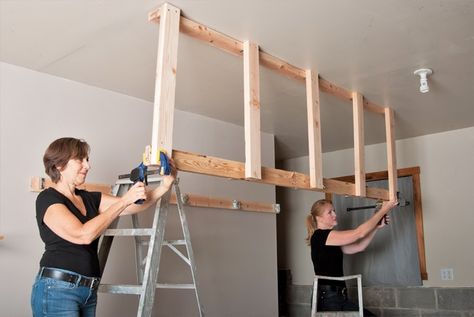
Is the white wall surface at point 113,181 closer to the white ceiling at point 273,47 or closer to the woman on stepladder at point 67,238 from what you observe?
the white ceiling at point 273,47

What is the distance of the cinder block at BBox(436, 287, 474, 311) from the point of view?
183 inches

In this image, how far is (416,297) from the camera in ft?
16.3

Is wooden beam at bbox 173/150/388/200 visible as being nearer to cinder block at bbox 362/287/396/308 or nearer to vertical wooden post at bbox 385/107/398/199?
vertical wooden post at bbox 385/107/398/199

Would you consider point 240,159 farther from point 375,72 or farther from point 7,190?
point 7,190

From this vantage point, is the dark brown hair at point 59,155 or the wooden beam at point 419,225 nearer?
the dark brown hair at point 59,155

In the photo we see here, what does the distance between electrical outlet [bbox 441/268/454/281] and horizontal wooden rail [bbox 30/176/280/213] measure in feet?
5.96

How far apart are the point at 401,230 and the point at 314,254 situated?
5.80ft

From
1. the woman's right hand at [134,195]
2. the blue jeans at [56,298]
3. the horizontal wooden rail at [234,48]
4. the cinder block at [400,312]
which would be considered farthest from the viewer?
the cinder block at [400,312]

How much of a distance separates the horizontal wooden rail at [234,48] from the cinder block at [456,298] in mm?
2402

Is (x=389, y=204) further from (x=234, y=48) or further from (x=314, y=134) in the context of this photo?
(x=234, y=48)

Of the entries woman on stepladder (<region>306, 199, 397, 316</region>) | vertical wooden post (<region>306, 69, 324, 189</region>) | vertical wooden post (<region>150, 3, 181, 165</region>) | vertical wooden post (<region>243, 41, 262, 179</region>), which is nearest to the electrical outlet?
woman on stepladder (<region>306, 199, 397, 316</region>)

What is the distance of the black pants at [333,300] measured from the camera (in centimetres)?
368

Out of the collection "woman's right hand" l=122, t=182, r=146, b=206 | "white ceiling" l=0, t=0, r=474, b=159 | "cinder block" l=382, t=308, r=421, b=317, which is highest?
"white ceiling" l=0, t=0, r=474, b=159

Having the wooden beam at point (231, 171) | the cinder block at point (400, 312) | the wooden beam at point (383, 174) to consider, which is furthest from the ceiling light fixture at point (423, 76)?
the cinder block at point (400, 312)
